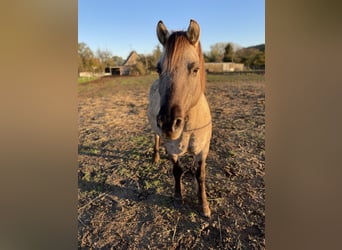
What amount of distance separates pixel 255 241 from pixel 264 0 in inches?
45.7

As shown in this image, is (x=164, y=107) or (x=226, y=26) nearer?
(x=164, y=107)

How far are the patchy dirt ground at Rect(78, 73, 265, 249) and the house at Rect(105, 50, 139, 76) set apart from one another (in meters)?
0.07

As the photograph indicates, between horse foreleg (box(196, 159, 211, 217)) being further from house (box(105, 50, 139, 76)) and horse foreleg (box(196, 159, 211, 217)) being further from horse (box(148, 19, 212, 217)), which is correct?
house (box(105, 50, 139, 76))

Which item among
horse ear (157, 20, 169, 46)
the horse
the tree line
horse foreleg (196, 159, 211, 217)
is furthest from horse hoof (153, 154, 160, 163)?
horse ear (157, 20, 169, 46)

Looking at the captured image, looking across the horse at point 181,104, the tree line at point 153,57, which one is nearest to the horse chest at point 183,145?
the horse at point 181,104

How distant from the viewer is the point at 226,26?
1.26 metres

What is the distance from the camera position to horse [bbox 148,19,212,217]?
108cm

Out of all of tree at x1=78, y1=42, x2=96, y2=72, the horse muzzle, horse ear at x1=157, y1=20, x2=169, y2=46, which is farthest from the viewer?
tree at x1=78, y1=42, x2=96, y2=72

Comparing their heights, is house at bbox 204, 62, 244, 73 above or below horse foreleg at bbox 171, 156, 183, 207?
above

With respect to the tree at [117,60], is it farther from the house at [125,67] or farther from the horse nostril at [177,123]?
the horse nostril at [177,123]

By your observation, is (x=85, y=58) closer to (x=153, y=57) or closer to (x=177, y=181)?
(x=153, y=57)
